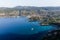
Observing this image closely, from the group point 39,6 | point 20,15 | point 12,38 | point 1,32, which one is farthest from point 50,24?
point 1,32

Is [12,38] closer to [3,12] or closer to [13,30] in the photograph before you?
[13,30]

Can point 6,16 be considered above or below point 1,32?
above

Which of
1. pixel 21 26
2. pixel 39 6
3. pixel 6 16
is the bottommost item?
pixel 21 26

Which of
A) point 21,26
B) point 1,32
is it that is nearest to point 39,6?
point 21,26

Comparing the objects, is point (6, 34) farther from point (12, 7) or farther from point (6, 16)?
point (12, 7)
